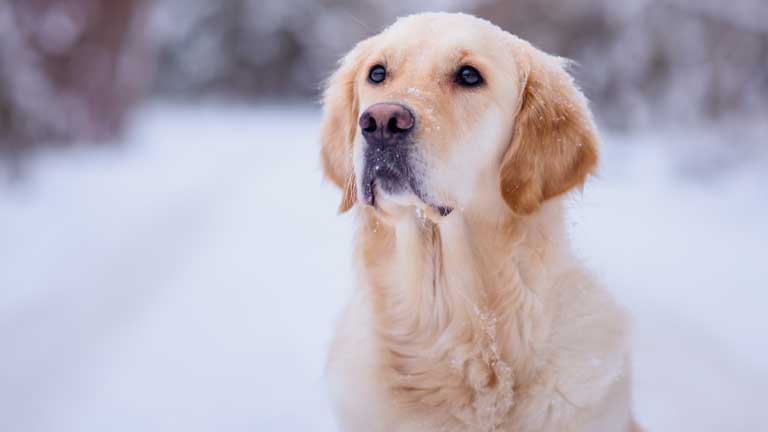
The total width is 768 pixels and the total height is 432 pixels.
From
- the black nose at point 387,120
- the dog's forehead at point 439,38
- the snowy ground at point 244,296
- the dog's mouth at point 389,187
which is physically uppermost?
the dog's forehead at point 439,38

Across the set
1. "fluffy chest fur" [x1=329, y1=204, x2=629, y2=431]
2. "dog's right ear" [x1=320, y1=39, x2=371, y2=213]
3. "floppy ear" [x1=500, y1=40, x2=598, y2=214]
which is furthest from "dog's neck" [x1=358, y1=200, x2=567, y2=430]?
"dog's right ear" [x1=320, y1=39, x2=371, y2=213]

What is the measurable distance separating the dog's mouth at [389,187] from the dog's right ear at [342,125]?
1.22 ft

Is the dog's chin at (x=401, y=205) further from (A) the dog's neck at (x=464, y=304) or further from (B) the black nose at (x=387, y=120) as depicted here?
(B) the black nose at (x=387, y=120)

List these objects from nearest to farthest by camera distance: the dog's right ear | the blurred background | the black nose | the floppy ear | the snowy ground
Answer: the black nose < the floppy ear < the dog's right ear < the snowy ground < the blurred background

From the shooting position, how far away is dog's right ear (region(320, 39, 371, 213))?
268 centimetres

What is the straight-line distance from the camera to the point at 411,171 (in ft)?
7.03

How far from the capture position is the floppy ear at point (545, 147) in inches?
91.3

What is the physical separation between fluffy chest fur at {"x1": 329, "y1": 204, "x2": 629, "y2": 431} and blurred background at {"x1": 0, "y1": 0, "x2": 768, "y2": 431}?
12.5 inches

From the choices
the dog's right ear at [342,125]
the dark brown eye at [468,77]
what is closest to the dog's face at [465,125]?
the dark brown eye at [468,77]

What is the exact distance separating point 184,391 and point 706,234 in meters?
5.08

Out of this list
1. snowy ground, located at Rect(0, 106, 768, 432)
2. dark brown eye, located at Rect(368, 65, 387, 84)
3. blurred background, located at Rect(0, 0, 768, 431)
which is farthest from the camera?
blurred background, located at Rect(0, 0, 768, 431)

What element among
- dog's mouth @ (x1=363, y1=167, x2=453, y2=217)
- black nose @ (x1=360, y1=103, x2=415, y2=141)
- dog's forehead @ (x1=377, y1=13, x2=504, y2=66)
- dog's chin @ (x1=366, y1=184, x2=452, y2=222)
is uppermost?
dog's forehead @ (x1=377, y1=13, x2=504, y2=66)

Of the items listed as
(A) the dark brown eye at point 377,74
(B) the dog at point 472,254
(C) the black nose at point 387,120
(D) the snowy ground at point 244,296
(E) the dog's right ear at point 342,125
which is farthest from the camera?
(D) the snowy ground at point 244,296

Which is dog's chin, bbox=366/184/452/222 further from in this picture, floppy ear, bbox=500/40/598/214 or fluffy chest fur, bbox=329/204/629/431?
floppy ear, bbox=500/40/598/214
